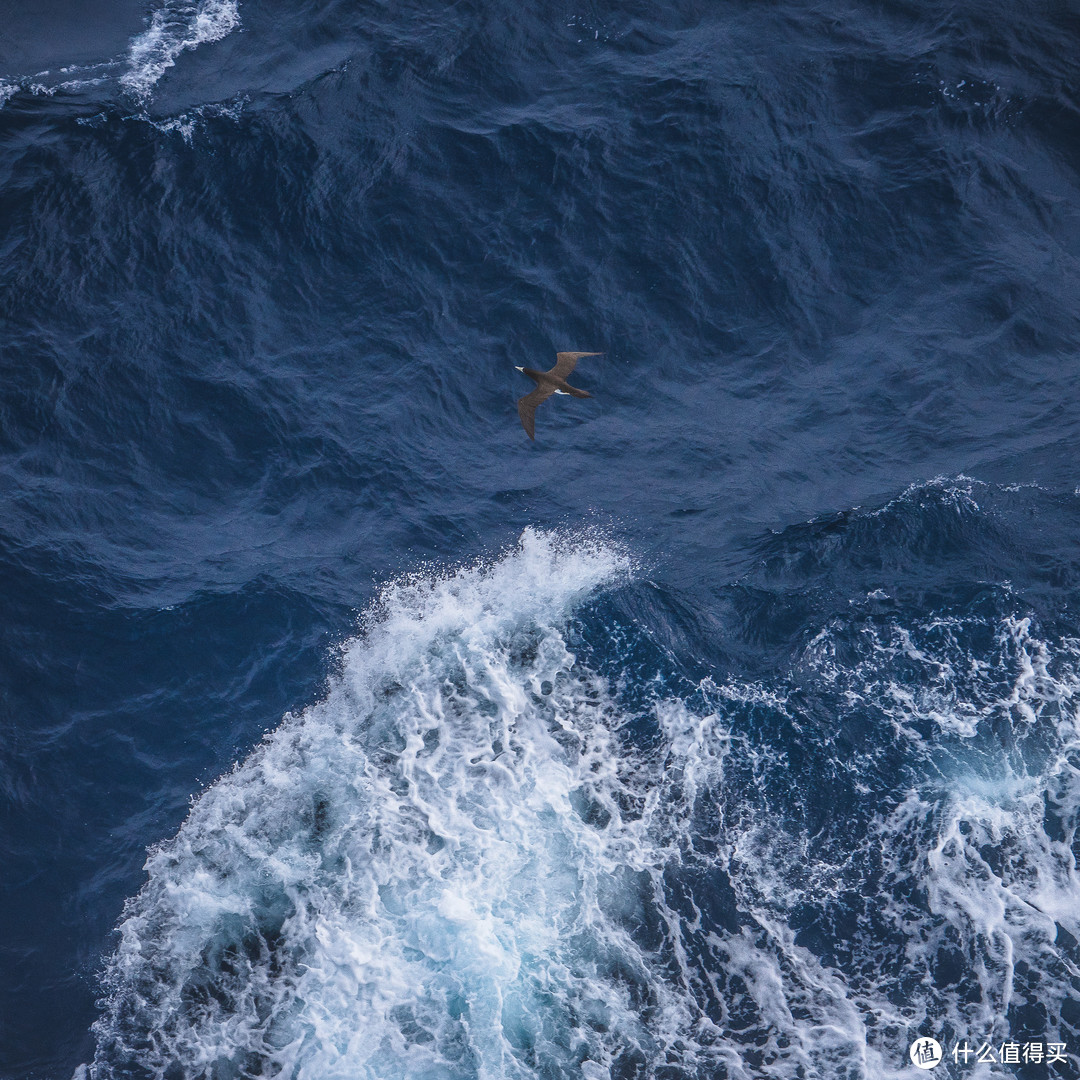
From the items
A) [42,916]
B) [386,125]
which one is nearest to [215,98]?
[386,125]

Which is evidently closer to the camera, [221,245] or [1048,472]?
[1048,472]

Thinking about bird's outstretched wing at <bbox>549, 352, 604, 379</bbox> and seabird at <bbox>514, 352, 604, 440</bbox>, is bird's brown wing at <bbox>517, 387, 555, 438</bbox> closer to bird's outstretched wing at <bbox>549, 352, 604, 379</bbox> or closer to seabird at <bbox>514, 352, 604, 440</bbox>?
seabird at <bbox>514, 352, 604, 440</bbox>

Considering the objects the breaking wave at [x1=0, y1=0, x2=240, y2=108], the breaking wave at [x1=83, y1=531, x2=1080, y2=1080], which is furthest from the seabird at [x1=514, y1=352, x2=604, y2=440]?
the breaking wave at [x1=0, y1=0, x2=240, y2=108]

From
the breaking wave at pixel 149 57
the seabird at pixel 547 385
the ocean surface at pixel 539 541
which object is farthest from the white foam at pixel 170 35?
the seabird at pixel 547 385

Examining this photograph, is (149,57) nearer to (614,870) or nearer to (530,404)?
(530,404)

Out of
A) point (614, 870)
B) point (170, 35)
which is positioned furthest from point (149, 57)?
point (614, 870)

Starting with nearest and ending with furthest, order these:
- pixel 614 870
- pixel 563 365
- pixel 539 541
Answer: pixel 614 870 → pixel 563 365 → pixel 539 541

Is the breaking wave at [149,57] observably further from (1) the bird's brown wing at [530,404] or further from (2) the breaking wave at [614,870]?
(2) the breaking wave at [614,870]

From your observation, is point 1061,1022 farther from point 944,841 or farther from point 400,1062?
point 400,1062
